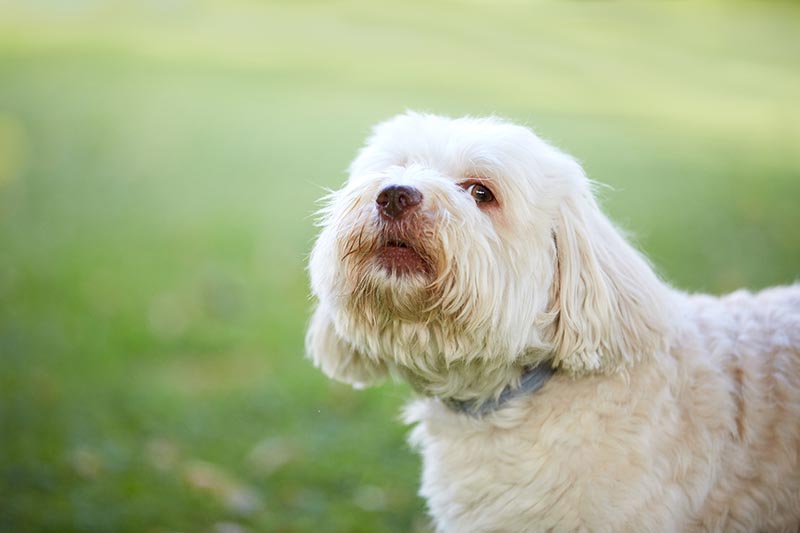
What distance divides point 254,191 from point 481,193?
666 cm

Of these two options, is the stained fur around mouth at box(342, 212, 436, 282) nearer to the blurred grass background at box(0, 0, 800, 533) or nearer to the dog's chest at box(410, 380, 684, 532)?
the dog's chest at box(410, 380, 684, 532)

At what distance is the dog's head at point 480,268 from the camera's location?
274 centimetres

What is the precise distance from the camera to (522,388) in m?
2.99

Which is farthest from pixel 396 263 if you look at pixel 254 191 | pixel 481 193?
pixel 254 191

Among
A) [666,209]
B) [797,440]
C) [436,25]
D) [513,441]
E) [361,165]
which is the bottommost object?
[797,440]

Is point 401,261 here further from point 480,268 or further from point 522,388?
point 522,388

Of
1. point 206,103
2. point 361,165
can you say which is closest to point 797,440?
point 361,165

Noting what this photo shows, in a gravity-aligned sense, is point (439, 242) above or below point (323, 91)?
below

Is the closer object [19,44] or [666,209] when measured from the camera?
[666,209]

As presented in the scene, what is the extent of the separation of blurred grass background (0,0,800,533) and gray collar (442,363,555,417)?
3.99ft

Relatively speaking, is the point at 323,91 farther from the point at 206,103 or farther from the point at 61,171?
the point at 61,171

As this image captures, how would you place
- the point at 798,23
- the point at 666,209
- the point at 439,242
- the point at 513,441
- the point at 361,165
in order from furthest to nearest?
the point at 798,23 < the point at 666,209 < the point at 361,165 < the point at 513,441 < the point at 439,242

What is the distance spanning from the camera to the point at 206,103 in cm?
1202

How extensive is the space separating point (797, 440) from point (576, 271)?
2.88ft
